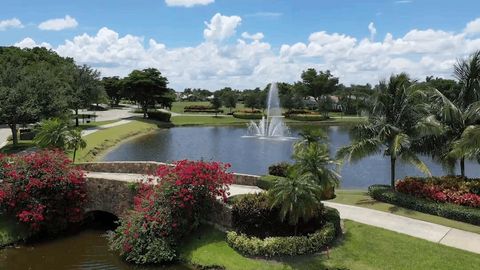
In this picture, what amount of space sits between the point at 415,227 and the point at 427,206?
6.37ft

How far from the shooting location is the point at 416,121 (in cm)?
2058

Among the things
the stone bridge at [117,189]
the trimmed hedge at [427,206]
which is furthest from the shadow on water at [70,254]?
the trimmed hedge at [427,206]

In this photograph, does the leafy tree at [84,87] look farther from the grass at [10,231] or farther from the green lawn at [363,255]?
the green lawn at [363,255]

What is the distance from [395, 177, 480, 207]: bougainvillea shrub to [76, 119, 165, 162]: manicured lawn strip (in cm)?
2373

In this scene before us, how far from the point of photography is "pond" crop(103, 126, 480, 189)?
31.3m

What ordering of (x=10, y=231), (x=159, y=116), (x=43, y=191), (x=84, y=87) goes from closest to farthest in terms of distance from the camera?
(x=10, y=231) → (x=43, y=191) → (x=84, y=87) → (x=159, y=116)

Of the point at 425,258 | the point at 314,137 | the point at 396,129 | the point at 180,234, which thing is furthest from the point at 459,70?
the point at 180,234

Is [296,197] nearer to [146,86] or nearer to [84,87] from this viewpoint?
[84,87]

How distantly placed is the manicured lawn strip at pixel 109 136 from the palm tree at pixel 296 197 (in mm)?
22135

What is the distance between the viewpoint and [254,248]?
52.2 feet

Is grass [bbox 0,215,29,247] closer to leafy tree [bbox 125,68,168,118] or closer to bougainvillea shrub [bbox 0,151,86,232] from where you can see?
bougainvillea shrub [bbox 0,151,86,232]

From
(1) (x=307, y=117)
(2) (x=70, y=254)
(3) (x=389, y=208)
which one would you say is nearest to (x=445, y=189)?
(3) (x=389, y=208)

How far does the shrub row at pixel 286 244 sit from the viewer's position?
15.8 metres

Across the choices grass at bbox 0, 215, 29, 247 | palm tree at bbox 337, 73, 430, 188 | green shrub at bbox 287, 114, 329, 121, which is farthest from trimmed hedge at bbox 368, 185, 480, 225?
green shrub at bbox 287, 114, 329, 121
